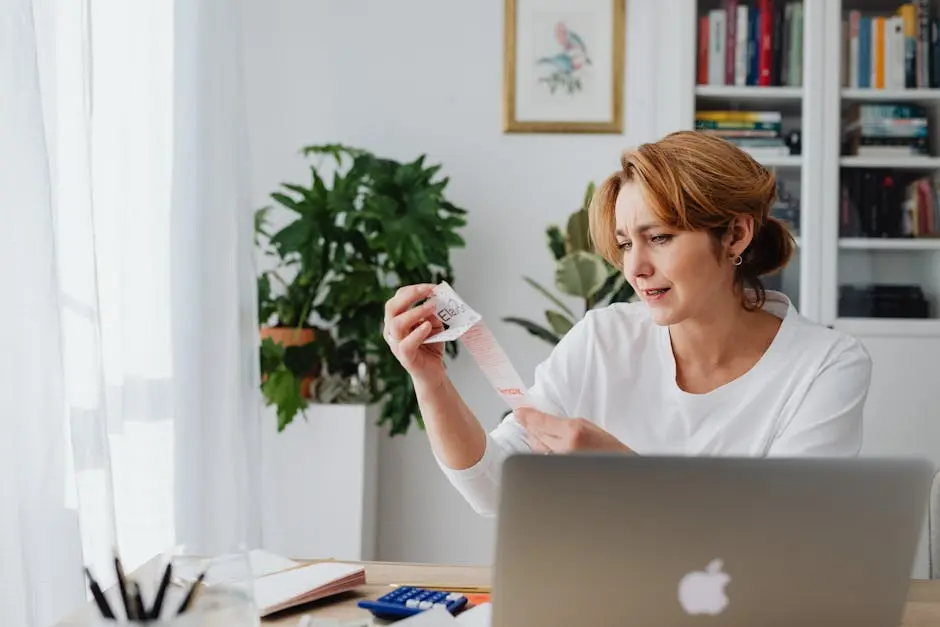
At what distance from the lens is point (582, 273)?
9.85 feet

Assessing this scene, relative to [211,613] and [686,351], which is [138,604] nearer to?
[211,613]

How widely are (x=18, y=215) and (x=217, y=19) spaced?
1.28m

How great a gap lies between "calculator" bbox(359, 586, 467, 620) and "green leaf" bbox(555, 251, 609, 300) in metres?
1.80

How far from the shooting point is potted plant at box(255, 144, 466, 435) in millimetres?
3035

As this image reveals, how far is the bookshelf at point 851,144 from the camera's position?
308 cm

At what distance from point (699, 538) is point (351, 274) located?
2.33 meters

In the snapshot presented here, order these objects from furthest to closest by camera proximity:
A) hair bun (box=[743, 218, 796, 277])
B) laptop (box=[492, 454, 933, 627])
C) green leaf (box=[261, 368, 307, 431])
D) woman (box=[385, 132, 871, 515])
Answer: green leaf (box=[261, 368, 307, 431]), hair bun (box=[743, 218, 796, 277]), woman (box=[385, 132, 871, 515]), laptop (box=[492, 454, 933, 627])

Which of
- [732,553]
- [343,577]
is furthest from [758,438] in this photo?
[732,553]

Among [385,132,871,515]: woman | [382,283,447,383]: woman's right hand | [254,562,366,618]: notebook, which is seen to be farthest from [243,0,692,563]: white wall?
[254,562,366,618]: notebook

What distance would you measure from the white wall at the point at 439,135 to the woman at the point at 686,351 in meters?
1.51

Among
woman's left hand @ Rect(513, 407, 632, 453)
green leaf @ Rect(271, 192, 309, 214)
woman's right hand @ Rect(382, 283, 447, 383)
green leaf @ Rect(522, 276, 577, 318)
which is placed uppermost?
green leaf @ Rect(271, 192, 309, 214)

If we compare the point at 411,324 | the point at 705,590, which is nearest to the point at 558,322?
the point at 411,324

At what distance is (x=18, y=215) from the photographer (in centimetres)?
151

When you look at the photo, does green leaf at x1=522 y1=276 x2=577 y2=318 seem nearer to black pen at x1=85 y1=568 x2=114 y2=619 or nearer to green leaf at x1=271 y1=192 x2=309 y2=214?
green leaf at x1=271 y1=192 x2=309 y2=214
